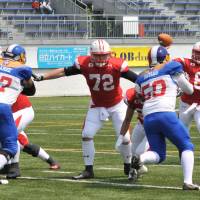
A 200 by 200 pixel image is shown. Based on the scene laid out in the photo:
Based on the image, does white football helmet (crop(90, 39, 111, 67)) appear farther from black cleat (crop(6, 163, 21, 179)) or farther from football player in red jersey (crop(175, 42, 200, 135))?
football player in red jersey (crop(175, 42, 200, 135))

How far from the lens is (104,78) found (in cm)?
988

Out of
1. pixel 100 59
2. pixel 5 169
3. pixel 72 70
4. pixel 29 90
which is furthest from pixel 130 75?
pixel 5 169

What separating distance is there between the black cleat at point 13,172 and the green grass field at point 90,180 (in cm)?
13

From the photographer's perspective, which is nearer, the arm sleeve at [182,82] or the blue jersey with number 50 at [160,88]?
the blue jersey with number 50 at [160,88]

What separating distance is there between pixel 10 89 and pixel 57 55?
2050 cm

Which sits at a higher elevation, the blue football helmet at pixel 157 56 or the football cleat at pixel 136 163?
the blue football helmet at pixel 157 56

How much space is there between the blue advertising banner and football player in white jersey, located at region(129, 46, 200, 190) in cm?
2049

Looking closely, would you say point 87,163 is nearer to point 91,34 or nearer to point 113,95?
point 113,95

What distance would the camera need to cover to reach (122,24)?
101 ft

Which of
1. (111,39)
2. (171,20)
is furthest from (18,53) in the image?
(171,20)

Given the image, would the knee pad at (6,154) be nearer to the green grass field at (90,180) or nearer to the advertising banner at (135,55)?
the green grass field at (90,180)

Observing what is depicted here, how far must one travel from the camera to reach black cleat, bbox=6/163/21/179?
976 centimetres

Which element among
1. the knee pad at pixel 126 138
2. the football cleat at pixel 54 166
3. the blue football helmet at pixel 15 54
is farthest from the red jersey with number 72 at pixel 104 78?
the football cleat at pixel 54 166

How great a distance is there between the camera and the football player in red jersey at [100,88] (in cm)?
980
